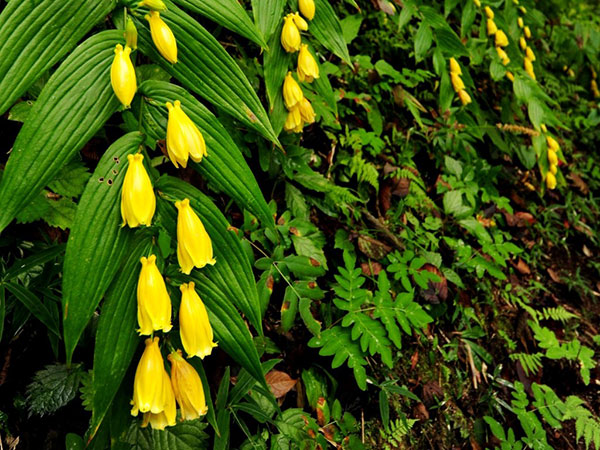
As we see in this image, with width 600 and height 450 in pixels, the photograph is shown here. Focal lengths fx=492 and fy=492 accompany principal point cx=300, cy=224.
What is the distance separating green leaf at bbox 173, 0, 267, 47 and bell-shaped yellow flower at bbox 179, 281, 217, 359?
602 mm

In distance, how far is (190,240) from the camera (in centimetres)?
94

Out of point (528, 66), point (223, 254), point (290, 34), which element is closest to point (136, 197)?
point (223, 254)

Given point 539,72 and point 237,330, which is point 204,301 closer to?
point 237,330

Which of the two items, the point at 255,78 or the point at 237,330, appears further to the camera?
the point at 255,78

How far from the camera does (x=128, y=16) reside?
1038 mm

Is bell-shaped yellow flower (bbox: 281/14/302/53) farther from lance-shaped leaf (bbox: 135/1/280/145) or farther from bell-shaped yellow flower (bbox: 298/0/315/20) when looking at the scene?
lance-shaped leaf (bbox: 135/1/280/145)

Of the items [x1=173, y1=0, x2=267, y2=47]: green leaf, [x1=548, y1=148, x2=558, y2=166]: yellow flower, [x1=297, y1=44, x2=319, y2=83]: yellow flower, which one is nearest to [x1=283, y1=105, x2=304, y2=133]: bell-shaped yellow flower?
[x1=297, y1=44, x2=319, y2=83]: yellow flower

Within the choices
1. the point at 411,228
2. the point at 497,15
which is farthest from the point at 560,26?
the point at 411,228

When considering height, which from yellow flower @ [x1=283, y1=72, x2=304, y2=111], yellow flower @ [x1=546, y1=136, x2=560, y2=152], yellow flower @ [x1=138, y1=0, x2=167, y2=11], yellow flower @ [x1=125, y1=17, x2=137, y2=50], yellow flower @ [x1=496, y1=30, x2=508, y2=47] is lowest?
yellow flower @ [x1=546, y1=136, x2=560, y2=152]

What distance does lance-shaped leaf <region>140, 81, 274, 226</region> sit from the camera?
995mm

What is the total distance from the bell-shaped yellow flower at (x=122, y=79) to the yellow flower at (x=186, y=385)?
529 mm

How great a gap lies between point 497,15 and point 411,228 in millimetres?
1374

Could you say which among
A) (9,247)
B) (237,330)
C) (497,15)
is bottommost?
(9,247)

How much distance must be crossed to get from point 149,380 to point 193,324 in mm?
140
